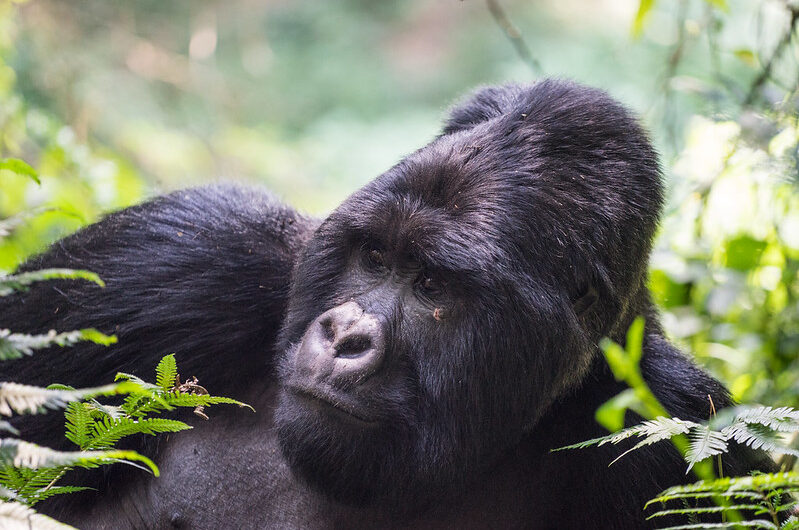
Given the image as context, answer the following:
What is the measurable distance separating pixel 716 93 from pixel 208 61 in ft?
38.8

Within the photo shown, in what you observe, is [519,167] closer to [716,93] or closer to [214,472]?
[214,472]

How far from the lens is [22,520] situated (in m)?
1.70

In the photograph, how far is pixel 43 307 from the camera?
10.9 ft

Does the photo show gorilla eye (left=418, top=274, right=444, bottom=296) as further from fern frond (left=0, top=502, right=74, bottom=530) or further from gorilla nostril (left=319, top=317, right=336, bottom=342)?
fern frond (left=0, top=502, right=74, bottom=530)

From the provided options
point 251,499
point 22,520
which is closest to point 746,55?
point 251,499

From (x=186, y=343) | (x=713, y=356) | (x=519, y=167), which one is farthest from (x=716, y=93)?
(x=186, y=343)

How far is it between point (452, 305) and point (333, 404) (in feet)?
1.70

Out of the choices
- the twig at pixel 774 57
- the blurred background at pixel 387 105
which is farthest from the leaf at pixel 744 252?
the twig at pixel 774 57

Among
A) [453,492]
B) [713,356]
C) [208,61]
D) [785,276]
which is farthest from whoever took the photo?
[208,61]

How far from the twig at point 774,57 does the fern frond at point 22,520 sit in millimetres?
4121

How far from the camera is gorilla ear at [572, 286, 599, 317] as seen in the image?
3.04 m

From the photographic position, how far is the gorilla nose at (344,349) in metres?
2.68

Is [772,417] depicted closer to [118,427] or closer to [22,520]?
[118,427]

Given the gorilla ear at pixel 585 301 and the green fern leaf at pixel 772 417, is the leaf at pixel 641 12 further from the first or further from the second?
the green fern leaf at pixel 772 417
